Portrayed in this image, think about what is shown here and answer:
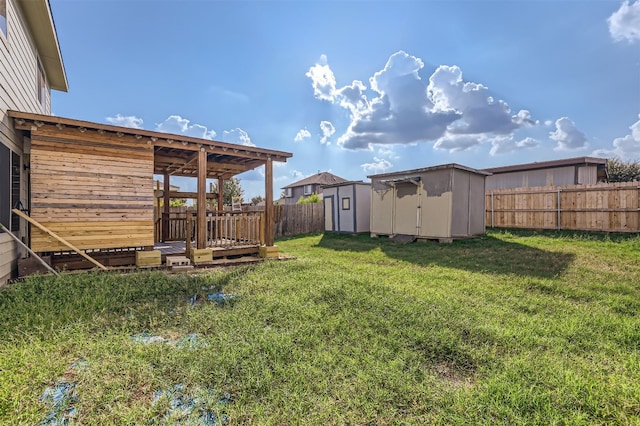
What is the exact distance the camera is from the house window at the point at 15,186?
5.09 m

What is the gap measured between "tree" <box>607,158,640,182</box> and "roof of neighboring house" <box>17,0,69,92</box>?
23.8 m

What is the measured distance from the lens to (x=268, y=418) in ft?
5.76

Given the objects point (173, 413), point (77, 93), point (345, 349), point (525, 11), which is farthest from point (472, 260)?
point (77, 93)

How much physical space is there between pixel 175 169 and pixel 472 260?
344 inches

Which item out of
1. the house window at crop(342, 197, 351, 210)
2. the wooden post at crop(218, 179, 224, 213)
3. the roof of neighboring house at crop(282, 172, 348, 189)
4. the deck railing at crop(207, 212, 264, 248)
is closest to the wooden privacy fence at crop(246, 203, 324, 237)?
the house window at crop(342, 197, 351, 210)

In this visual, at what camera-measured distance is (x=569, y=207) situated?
1041 centimetres

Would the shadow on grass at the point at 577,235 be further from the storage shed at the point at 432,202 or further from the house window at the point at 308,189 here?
the house window at the point at 308,189

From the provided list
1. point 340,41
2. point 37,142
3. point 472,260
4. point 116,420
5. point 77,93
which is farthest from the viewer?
point 77,93

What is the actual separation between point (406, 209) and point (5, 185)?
34.0 ft

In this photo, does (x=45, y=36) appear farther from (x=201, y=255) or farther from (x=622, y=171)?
(x=622, y=171)

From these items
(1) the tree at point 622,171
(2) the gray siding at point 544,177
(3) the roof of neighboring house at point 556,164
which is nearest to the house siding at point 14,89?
(3) the roof of neighboring house at point 556,164

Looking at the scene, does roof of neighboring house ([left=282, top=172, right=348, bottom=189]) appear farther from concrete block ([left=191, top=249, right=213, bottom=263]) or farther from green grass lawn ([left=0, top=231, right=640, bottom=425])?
green grass lawn ([left=0, top=231, right=640, bottom=425])

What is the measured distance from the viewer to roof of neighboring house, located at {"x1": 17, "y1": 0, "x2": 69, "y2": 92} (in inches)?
219

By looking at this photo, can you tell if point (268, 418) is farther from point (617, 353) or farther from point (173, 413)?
point (617, 353)
